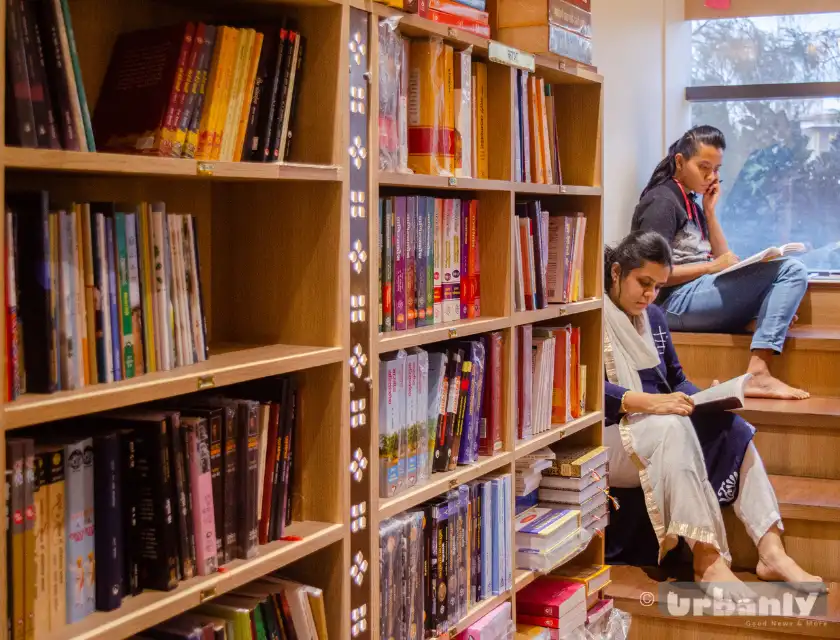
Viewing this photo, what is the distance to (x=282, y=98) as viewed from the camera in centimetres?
169

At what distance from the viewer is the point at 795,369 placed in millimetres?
4133

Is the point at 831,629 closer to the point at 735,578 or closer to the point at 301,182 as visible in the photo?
the point at 735,578

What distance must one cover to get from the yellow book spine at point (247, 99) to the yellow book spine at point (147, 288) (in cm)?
21

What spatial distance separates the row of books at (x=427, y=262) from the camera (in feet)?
6.43

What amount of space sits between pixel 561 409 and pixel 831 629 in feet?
3.61

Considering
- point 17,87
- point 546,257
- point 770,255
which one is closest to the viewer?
point 17,87

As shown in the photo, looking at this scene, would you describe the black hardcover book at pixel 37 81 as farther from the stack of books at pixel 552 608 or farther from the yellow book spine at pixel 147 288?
the stack of books at pixel 552 608

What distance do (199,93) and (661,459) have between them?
6.73 feet

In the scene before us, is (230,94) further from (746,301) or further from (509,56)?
(746,301)

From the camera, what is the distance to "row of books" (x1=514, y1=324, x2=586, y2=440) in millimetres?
2469

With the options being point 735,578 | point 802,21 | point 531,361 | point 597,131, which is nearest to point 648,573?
point 735,578

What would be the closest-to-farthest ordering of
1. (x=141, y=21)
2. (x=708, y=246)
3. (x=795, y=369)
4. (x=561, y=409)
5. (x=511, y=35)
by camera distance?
(x=141, y=21), (x=511, y=35), (x=561, y=409), (x=795, y=369), (x=708, y=246)

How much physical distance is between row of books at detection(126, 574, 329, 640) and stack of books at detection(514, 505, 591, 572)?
0.81 m

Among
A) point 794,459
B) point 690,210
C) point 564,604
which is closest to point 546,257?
point 564,604
